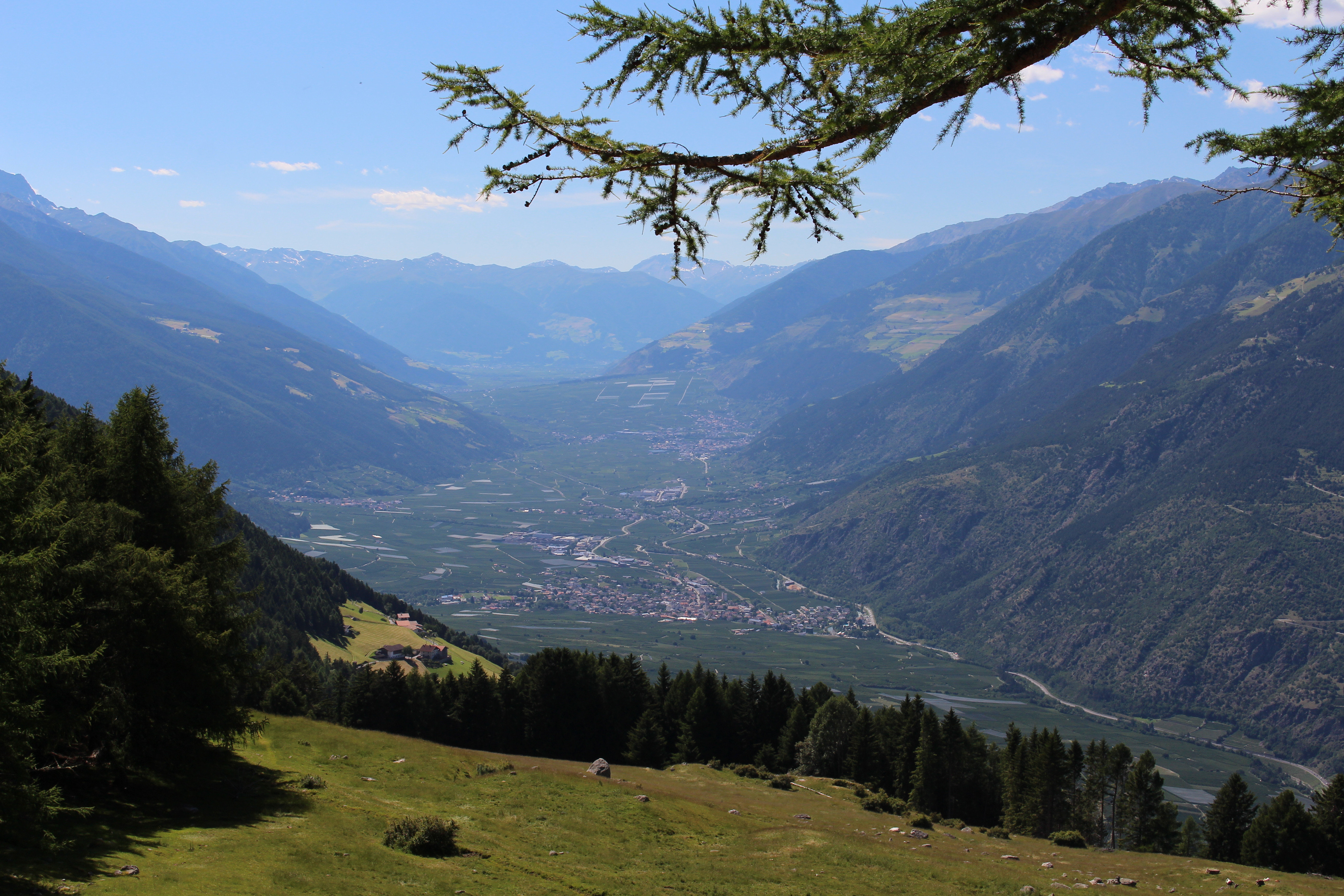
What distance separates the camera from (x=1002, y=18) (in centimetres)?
1087

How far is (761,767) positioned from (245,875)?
59491 millimetres

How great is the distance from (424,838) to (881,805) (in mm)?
39747

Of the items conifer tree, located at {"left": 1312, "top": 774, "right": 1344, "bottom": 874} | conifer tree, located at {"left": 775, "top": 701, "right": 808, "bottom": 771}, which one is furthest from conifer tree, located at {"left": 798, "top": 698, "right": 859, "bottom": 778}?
conifer tree, located at {"left": 1312, "top": 774, "right": 1344, "bottom": 874}

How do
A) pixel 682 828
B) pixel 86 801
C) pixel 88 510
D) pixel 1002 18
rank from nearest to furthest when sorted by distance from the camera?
1. pixel 1002 18
2. pixel 86 801
3. pixel 88 510
4. pixel 682 828

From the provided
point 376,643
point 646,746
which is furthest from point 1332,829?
point 376,643

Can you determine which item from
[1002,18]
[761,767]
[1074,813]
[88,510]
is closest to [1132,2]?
[1002,18]

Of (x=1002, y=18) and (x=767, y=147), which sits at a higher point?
(x=1002, y=18)

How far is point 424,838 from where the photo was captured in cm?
2866

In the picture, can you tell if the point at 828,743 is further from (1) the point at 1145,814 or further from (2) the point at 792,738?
(1) the point at 1145,814

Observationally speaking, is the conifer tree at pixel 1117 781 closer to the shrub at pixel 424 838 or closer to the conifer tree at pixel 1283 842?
the conifer tree at pixel 1283 842

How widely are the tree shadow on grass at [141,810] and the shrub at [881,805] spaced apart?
39298 mm

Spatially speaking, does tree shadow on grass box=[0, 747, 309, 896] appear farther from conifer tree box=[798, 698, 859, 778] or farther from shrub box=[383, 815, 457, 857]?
conifer tree box=[798, 698, 859, 778]

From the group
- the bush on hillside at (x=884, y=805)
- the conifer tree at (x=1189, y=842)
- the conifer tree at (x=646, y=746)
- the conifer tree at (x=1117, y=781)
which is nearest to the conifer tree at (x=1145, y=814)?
the conifer tree at (x=1117, y=781)

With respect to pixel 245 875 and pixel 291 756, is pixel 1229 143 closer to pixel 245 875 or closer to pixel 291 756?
pixel 245 875
